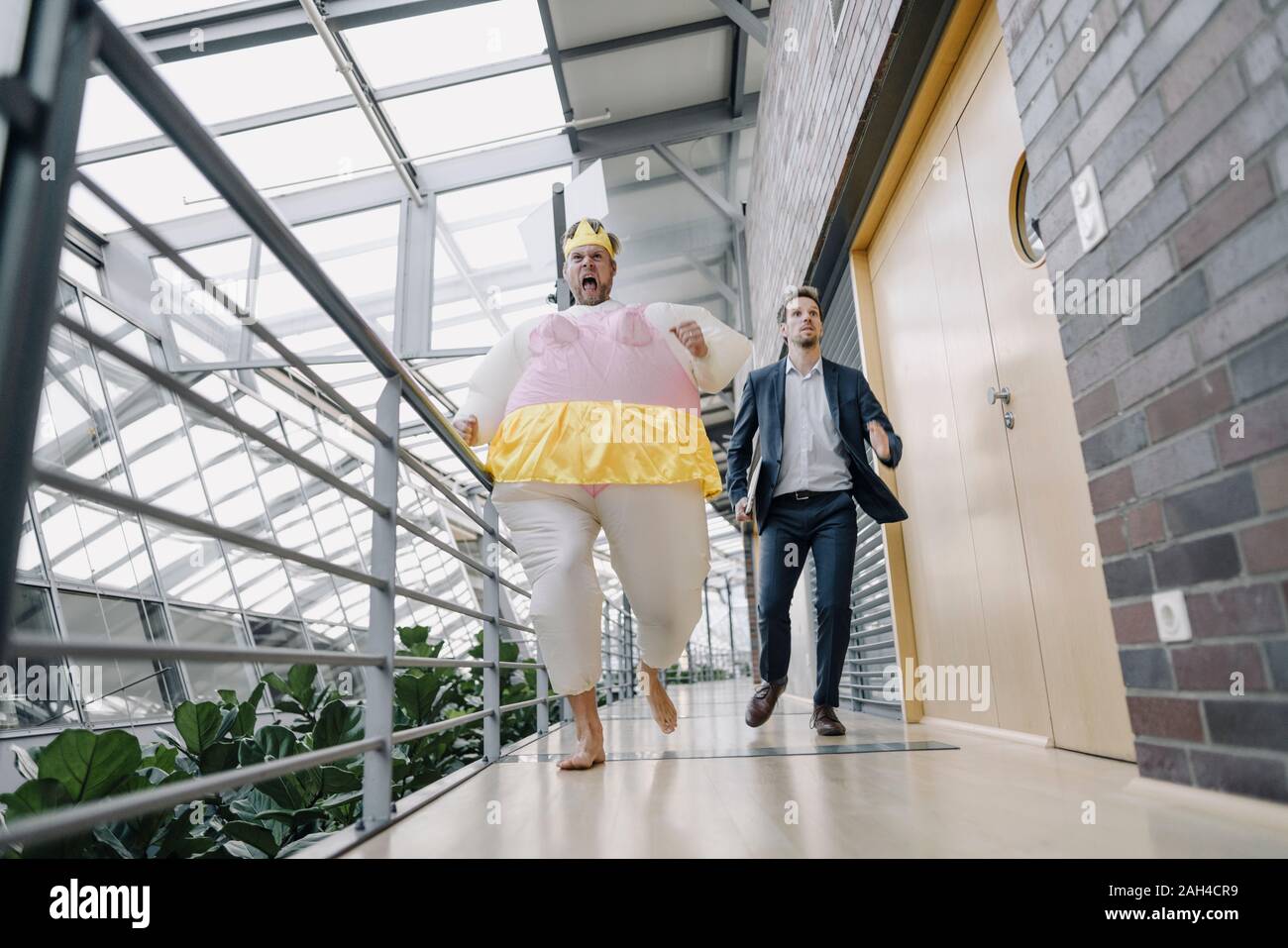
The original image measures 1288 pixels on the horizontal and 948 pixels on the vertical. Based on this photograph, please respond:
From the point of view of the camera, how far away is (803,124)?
3.68 meters

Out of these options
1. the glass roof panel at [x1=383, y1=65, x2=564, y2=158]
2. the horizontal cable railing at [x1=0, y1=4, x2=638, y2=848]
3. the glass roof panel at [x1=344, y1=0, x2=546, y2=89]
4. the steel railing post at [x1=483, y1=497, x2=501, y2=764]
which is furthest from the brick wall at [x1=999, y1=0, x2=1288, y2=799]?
the glass roof panel at [x1=383, y1=65, x2=564, y2=158]

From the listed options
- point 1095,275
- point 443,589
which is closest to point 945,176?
point 1095,275

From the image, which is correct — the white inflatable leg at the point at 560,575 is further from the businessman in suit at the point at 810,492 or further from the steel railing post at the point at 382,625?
the businessman in suit at the point at 810,492

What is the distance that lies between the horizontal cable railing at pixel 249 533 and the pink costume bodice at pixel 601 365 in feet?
0.84

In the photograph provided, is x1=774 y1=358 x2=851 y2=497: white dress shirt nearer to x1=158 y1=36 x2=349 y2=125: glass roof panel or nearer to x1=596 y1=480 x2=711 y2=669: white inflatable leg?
x1=596 y1=480 x2=711 y2=669: white inflatable leg

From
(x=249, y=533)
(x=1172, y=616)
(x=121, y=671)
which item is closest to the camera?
(x=249, y=533)

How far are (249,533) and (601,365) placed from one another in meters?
0.93

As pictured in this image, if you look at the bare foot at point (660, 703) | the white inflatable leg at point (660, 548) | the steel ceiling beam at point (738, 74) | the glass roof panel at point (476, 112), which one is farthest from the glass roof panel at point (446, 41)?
the bare foot at point (660, 703)

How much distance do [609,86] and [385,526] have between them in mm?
5973

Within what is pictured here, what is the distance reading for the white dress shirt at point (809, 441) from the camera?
2.41 metres

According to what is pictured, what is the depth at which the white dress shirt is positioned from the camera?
2406mm

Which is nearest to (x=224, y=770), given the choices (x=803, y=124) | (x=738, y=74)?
(x=803, y=124)

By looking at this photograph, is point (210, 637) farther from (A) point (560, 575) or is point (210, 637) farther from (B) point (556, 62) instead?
(A) point (560, 575)
